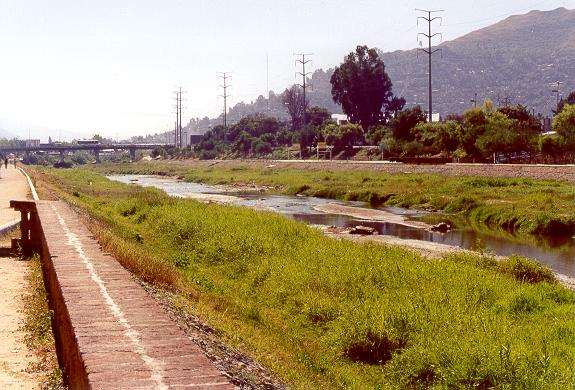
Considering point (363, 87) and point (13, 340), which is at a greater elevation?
point (363, 87)

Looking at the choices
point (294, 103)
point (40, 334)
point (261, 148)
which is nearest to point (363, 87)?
point (261, 148)

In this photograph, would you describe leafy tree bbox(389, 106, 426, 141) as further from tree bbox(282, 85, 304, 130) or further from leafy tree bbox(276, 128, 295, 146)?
tree bbox(282, 85, 304, 130)

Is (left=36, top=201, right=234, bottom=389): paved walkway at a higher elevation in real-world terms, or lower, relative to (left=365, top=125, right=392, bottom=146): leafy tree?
lower

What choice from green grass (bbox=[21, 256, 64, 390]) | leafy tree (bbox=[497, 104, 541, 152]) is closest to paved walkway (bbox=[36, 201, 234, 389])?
green grass (bbox=[21, 256, 64, 390])

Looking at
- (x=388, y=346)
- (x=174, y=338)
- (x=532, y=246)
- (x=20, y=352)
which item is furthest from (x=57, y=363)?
(x=532, y=246)

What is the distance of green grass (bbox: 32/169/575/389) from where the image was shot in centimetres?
1006

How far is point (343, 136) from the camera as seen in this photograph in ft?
314

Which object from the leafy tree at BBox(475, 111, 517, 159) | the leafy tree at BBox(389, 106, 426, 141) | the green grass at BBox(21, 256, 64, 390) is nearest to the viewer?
the green grass at BBox(21, 256, 64, 390)

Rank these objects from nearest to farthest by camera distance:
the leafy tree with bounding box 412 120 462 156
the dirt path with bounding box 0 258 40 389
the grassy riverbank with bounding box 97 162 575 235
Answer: the dirt path with bounding box 0 258 40 389 < the grassy riverbank with bounding box 97 162 575 235 < the leafy tree with bounding box 412 120 462 156

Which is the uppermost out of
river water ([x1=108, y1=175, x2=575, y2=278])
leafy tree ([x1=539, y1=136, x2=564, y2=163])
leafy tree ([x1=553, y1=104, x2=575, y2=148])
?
leafy tree ([x1=553, y1=104, x2=575, y2=148])

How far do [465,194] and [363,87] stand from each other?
207 ft

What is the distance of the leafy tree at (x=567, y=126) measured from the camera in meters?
55.0

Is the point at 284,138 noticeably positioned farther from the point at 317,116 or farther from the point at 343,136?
the point at 343,136

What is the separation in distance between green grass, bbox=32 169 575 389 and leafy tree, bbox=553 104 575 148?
39052mm
